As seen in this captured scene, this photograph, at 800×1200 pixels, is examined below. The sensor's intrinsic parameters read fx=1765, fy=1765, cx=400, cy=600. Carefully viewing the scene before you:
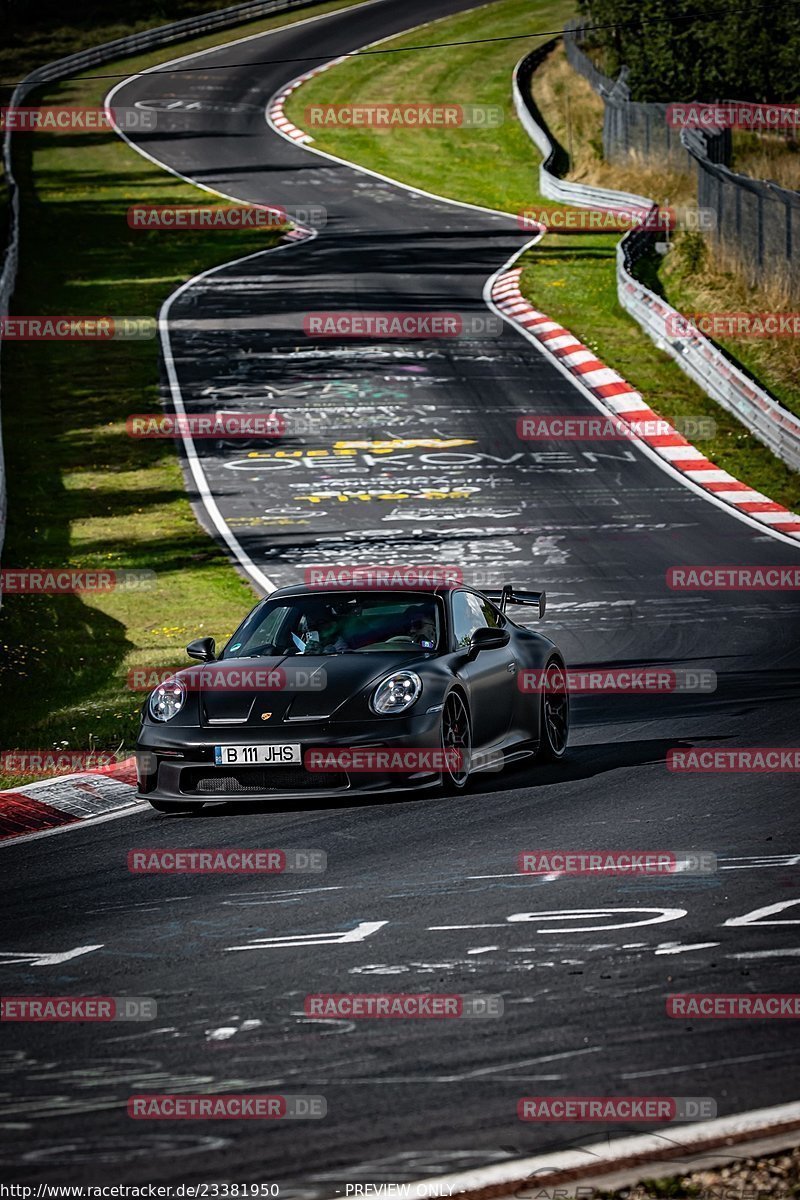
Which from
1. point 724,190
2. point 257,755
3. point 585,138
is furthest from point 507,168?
point 257,755

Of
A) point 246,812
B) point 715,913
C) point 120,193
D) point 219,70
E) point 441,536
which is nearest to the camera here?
point 715,913

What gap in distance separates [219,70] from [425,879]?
6471cm

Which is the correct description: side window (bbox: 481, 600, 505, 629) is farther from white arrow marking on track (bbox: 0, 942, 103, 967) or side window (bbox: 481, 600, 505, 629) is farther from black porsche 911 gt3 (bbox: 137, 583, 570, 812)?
white arrow marking on track (bbox: 0, 942, 103, 967)

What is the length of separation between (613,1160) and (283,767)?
5.37m

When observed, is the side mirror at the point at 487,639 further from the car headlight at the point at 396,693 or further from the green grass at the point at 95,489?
the green grass at the point at 95,489

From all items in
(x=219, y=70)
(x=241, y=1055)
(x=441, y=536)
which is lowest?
(x=441, y=536)

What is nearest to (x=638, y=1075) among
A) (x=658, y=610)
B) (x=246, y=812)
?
(x=246, y=812)

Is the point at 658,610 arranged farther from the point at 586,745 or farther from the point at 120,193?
the point at 120,193

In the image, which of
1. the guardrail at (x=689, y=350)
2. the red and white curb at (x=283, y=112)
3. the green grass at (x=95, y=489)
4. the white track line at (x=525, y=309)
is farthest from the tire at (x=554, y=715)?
the red and white curb at (x=283, y=112)

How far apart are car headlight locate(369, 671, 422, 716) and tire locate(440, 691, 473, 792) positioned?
219 mm

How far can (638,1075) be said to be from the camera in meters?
5.45

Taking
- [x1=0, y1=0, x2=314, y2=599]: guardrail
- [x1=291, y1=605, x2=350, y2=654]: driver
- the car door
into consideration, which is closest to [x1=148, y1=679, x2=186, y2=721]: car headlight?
[x1=291, y1=605, x2=350, y2=654]: driver

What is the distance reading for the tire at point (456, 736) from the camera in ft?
34.0

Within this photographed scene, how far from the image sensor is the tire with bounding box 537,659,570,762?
38.5 ft
